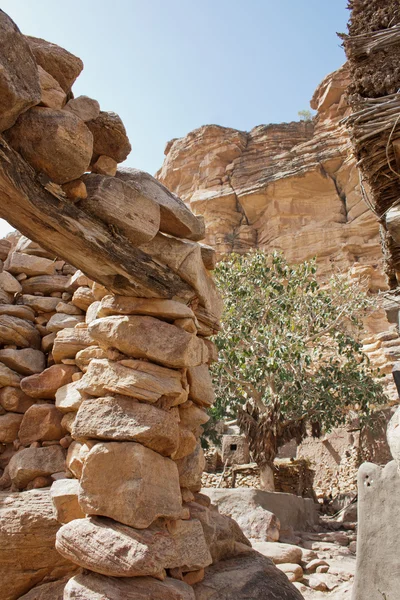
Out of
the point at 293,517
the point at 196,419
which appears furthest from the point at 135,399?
the point at 293,517

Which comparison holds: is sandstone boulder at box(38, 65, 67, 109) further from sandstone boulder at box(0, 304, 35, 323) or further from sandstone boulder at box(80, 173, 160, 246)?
Result: sandstone boulder at box(0, 304, 35, 323)

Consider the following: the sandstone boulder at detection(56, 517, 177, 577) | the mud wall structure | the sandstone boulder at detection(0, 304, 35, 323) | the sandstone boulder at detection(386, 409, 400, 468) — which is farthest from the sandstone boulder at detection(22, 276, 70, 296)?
the sandstone boulder at detection(386, 409, 400, 468)

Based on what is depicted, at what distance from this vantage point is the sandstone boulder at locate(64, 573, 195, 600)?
86.9 inches

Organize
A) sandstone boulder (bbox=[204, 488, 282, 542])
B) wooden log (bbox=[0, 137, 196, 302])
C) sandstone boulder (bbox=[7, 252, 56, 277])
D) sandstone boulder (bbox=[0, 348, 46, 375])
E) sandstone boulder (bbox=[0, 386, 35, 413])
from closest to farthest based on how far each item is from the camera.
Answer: wooden log (bbox=[0, 137, 196, 302]) < sandstone boulder (bbox=[0, 386, 35, 413]) < sandstone boulder (bbox=[0, 348, 46, 375]) < sandstone boulder (bbox=[7, 252, 56, 277]) < sandstone boulder (bbox=[204, 488, 282, 542])

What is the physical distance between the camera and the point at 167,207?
3.18 metres

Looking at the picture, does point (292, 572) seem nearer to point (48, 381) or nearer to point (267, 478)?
point (48, 381)

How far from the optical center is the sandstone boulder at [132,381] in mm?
2689

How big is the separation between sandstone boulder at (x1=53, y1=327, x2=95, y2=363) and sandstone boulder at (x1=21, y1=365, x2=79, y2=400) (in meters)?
0.10

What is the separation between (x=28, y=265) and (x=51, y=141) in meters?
2.04

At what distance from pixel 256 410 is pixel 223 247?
16.4 m

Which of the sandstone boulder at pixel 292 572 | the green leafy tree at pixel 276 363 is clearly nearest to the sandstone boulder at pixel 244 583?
the sandstone boulder at pixel 292 572

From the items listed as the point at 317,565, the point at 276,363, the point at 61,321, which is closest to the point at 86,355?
the point at 61,321

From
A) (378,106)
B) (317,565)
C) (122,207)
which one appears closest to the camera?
(122,207)

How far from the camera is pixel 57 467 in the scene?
10.7 feet
